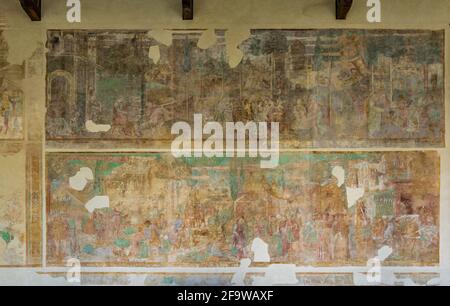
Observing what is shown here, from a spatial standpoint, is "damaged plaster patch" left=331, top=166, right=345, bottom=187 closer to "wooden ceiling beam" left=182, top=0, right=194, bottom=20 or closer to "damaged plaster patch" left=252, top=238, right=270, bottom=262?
"damaged plaster patch" left=252, top=238, right=270, bottom=262

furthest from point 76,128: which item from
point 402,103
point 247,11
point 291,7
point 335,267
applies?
point 402,103

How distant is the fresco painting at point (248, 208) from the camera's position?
32.6 ft

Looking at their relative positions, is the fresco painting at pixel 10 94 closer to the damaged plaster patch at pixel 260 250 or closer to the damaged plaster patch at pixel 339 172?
the damaged plaster patch at pixel 260 250

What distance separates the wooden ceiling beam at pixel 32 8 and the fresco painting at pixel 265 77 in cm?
42

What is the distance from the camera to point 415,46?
998 cm

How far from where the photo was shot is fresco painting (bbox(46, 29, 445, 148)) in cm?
996

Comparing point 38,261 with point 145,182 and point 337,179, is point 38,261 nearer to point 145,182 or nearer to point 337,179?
point 145,182

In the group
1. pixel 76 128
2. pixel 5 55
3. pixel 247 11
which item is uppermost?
pixel 247 11

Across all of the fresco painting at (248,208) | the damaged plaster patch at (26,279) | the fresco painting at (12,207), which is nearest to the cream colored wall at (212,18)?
the fresco painting at (12,207)

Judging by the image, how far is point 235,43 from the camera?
9.98 metres

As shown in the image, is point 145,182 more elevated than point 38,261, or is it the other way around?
point 145,182

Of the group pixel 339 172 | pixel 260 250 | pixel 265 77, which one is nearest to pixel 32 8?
pixel 265 77

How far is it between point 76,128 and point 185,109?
2.01 meters

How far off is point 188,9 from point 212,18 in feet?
1.86
